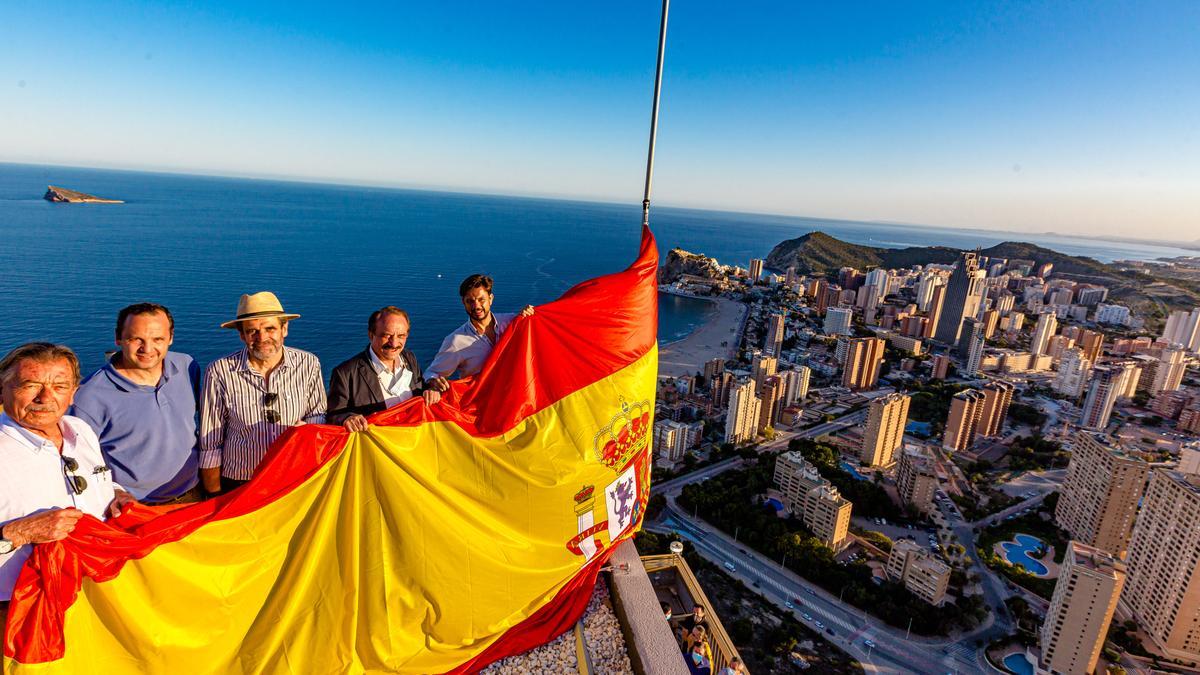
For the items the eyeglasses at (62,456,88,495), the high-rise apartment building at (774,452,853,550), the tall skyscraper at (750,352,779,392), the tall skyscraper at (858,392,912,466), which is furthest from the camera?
the tall skyscraper at (750,352,779,392)

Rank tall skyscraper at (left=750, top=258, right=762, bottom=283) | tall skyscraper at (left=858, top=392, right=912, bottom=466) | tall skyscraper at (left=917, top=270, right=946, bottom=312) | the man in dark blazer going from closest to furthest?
1. the man in dark blazer
2. tall skyscraper at (left=858, top=392, right=912, bottom=466)
3. tall skyscraper at (left=917, top=270, right=946, bottom=312)
4. tall skyscraper at (left=750, top=258, right=762, bottom=283)

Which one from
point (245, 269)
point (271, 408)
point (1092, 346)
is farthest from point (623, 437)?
point (1092, 346)

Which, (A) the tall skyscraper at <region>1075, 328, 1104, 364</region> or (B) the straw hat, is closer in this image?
(B) the straw hat

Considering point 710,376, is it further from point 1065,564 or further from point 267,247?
point 267,247

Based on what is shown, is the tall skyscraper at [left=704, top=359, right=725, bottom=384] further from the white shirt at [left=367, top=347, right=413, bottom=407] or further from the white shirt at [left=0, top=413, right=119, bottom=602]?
the white shirt at [left=0, top=413, right=119, bottom=602]

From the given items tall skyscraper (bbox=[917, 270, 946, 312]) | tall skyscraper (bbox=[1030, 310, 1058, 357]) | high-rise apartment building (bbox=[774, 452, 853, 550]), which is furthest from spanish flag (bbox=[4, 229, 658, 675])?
tall skyscraper (bbox=[917, 270, 946, 312])

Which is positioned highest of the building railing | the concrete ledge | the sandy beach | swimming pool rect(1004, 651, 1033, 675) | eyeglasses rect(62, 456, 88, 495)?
eyeglasses rect(62, 456, 88, 495)

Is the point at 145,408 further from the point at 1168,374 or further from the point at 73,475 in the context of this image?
the point at 1168,374
